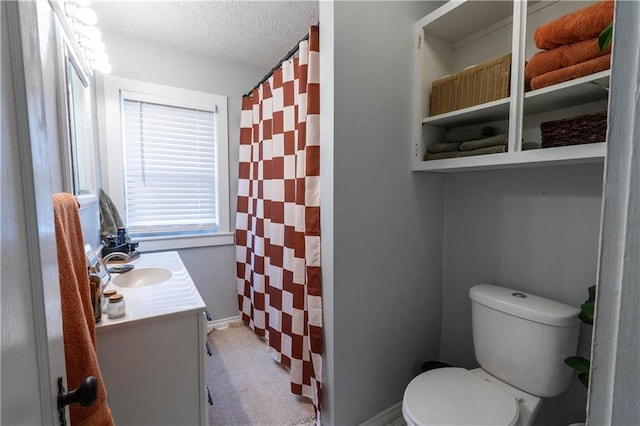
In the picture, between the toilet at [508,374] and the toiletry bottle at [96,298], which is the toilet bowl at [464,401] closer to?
the toilet at [508,374]

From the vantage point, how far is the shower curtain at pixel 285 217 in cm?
141

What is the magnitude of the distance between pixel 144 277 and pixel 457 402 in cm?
167

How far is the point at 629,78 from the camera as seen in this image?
263 millimetres

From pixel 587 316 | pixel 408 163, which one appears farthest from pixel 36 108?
pixel 587 316

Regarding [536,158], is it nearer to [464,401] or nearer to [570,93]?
[570,93]

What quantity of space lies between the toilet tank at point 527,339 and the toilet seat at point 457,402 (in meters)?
0.12

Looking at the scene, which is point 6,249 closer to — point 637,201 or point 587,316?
point 637,201

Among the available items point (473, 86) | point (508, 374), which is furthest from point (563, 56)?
point (508, 374)

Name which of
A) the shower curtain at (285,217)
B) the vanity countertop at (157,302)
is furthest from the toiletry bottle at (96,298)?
the shower curtain at (285,217)

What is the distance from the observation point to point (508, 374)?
126 cm

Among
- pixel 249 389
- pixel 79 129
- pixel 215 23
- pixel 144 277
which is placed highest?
pixel 215 23

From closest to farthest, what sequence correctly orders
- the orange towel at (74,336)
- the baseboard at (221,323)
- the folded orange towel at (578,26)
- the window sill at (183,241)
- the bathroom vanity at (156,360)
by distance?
the orange towel at (74,336)
the folded orange towel at (578,26)
the bathroom vanity at (156,360)
the window sill at (183,241)
the baseboard at (221,323)

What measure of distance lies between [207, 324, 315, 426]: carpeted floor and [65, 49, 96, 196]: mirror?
1363 millimetres

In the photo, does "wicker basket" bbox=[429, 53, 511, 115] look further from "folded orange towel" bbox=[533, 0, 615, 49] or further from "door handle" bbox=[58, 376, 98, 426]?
"door handle" bbox=[58, 376, 98, 426]
